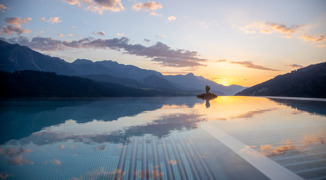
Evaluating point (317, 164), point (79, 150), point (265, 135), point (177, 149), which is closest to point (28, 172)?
point (79, 150)

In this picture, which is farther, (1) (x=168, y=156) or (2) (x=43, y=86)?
(2) (x=43, y=86)

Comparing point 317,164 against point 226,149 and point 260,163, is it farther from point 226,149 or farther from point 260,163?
point 226,149

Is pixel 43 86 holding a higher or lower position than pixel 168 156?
higher

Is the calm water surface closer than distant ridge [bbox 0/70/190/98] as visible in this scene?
Yes

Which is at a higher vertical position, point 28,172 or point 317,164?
point 317,164

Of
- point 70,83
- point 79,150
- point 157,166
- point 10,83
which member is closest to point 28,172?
point 79,150

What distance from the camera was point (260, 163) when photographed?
8.48m

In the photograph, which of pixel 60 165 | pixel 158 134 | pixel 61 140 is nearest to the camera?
pixel 60 165

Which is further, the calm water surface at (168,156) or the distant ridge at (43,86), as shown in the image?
the distant ridge at (43,86)

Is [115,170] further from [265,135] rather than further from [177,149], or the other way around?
[265,135]

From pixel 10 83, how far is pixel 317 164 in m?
125

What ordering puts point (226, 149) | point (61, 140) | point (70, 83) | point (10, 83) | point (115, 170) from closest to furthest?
point (115, 170) < point (226, 149) < point (61, 140) < point (10, 83) < point (70, 83)

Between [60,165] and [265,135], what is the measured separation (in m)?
13.1

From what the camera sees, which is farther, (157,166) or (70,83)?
(70,83)
